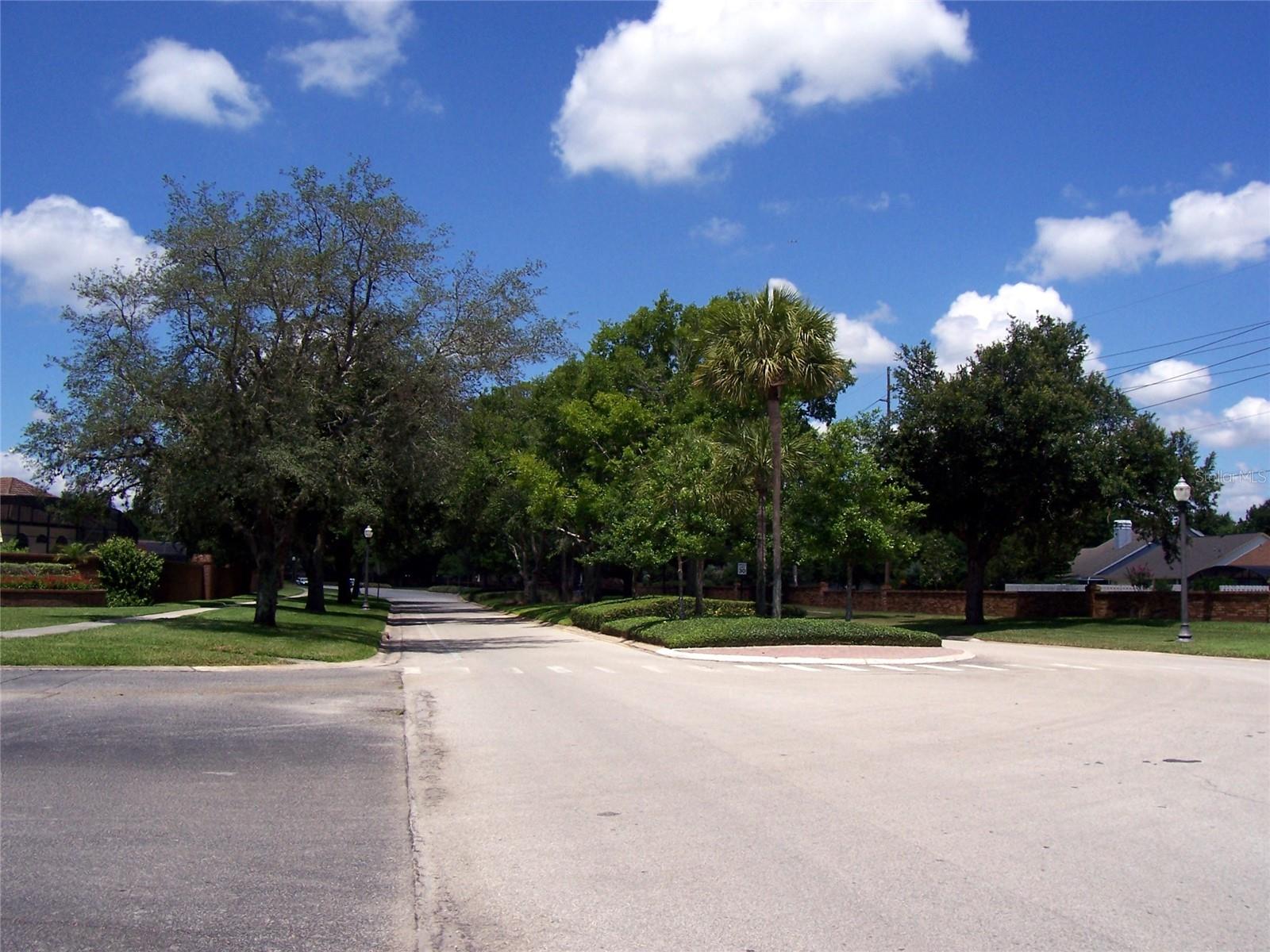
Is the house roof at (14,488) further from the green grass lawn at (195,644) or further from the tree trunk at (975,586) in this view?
the tree trunk at (975,586)

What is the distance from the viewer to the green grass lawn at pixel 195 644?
1908 centimetres

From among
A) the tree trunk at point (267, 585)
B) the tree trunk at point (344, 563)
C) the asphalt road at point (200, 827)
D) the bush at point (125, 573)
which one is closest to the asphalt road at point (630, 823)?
the asphalt road at point (200, 827)

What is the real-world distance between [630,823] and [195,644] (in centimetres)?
1648

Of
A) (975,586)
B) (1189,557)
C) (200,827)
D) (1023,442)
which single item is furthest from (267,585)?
(1189,557)

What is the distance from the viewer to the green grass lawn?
62.6ft

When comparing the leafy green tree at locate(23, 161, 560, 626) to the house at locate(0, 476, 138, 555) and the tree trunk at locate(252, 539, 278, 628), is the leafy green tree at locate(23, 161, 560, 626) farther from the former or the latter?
the house at locate(0, 476, 138, 555)

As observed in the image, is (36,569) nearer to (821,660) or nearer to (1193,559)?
(821,660)

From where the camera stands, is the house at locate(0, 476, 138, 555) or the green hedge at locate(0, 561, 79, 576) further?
the house at locate(0, 476, 138, 555)

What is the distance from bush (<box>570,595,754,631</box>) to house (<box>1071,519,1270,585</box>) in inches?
906

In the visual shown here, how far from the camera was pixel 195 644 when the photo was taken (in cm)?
2194

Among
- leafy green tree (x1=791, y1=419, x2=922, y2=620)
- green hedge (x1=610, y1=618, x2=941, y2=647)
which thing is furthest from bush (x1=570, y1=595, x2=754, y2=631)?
green hedge (x1=610, y1=618, x2=941, y2=647)

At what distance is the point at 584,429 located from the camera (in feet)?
148

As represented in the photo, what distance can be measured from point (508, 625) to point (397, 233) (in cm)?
2238

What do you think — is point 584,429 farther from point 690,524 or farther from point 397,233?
point 397,233
